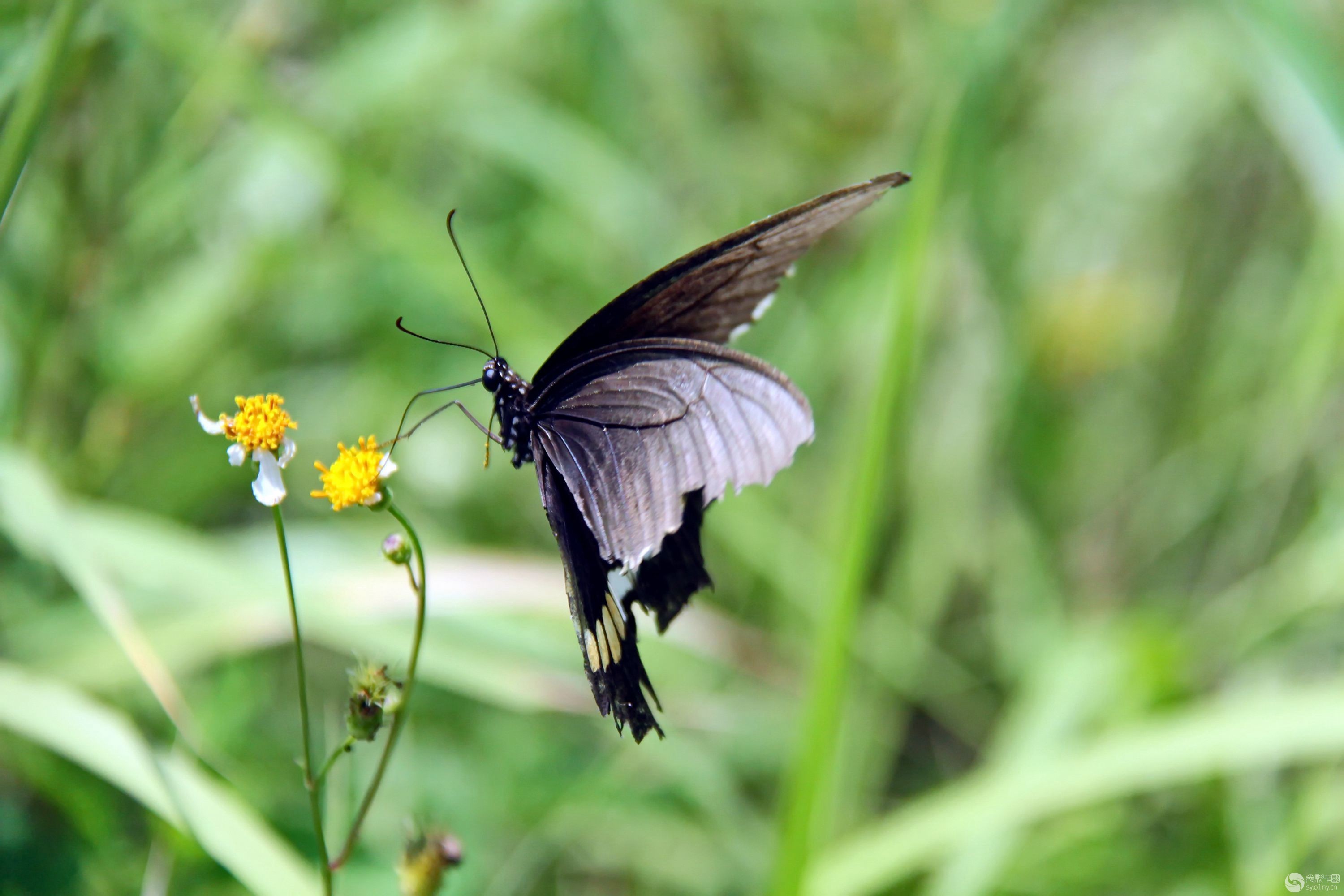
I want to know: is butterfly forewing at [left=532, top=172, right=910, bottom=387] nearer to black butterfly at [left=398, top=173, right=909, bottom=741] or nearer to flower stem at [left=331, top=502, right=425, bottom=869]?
black butterfly at [left=398, top=173, right=909, bottom=741]

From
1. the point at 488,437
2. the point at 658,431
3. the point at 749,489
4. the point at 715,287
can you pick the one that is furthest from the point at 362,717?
the point at 749,489

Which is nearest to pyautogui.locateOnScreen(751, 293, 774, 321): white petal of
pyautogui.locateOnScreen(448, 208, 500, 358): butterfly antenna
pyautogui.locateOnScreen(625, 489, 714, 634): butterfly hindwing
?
pyautogui.locateOnScreen(625, 489, 714, 634): butterfly hindwing

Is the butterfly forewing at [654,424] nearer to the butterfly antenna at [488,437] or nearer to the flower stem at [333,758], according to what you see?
the butterfly antenna at [488,437]

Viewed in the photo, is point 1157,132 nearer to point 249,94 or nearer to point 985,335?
point 985,335

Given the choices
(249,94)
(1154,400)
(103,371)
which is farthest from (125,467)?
(1154,400)

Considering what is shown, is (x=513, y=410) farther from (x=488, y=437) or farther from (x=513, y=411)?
(x=488, y=437)
